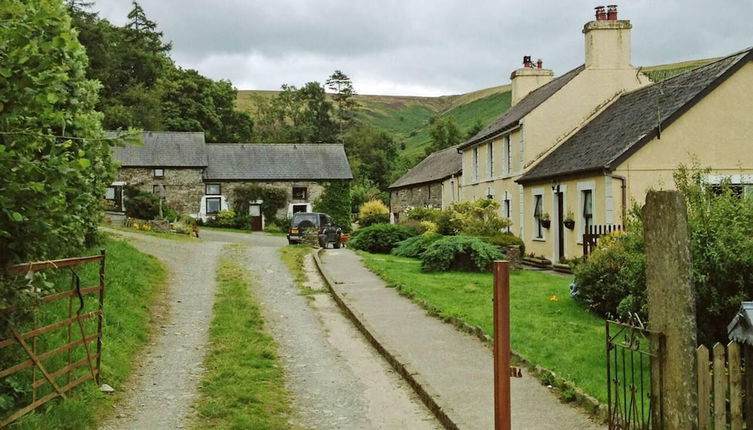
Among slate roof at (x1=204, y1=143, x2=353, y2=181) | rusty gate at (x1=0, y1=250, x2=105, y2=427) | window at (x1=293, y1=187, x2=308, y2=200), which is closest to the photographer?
rusty gate at (x1=0, y1=250, x2=105, y2=427)

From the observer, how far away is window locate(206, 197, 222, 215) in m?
57.6

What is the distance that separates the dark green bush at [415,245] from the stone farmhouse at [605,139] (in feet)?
12.6

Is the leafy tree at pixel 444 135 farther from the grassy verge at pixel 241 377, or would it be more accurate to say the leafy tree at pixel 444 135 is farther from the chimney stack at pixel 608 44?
the grassy verge at pixel 241 377

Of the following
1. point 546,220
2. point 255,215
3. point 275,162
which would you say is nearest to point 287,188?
point 275,162

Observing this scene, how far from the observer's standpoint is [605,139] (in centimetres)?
2353

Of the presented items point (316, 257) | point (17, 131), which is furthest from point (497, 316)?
point (316, 257)

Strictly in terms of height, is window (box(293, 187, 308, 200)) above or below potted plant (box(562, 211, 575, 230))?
above

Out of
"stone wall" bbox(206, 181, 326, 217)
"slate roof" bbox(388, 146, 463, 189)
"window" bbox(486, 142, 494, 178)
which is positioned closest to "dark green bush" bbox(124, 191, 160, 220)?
"stone wall" bbox(206, 181, 326, 217)

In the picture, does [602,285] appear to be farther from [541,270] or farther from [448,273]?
[541,270]

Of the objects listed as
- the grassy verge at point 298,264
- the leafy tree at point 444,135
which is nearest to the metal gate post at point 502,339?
the grassy verge at point 298,264

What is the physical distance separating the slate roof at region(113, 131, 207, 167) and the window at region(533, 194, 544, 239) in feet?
119

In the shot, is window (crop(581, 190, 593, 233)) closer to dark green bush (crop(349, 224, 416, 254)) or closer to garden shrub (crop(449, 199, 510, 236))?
garden shrub (crop(449, 199, 510, 236))

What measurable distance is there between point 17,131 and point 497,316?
12.5 feet

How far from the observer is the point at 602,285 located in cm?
1306
